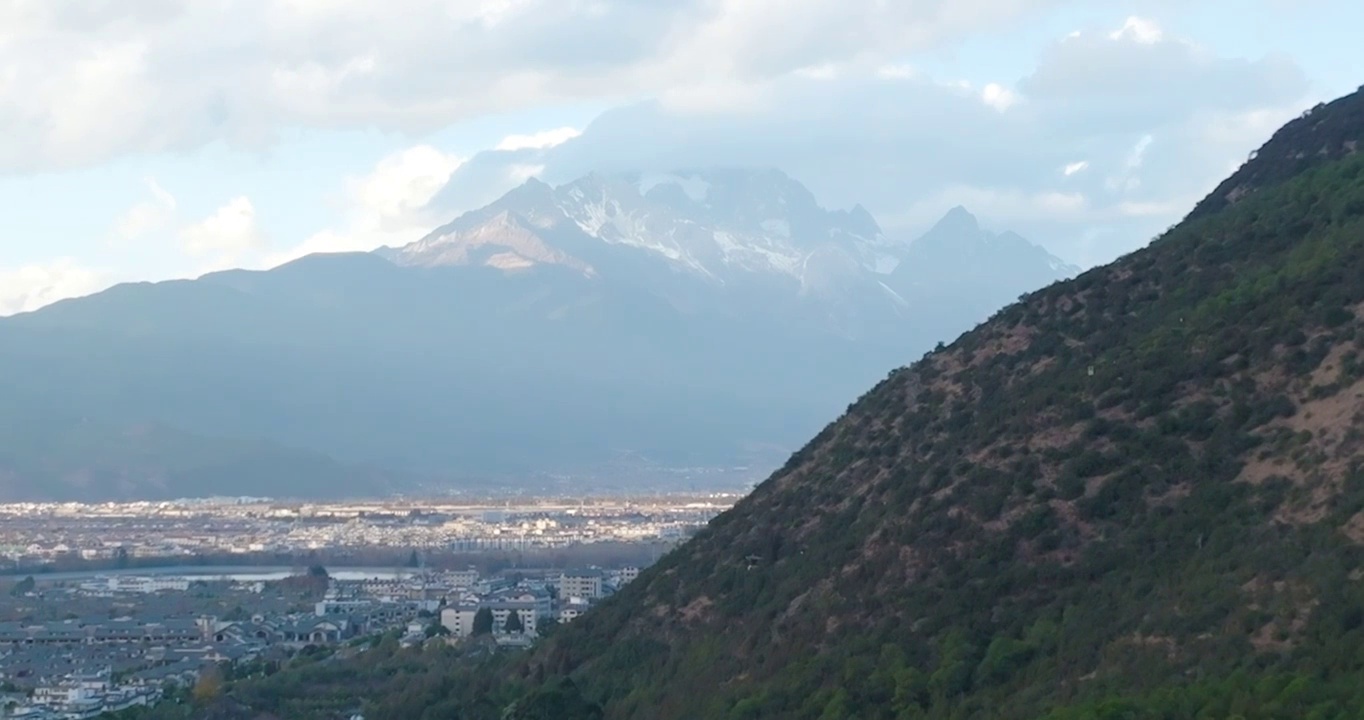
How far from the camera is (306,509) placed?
15925 centimetres

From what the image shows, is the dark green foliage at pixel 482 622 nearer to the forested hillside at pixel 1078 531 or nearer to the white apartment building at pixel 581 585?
the white apartment building at pixel 581 585

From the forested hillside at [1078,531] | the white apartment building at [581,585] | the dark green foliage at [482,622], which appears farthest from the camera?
the white apartment building at [581,585]

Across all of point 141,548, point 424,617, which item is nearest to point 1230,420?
point 424,617

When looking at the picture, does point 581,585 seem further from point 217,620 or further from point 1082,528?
point 1082,528

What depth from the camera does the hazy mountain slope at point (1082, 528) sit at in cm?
2698

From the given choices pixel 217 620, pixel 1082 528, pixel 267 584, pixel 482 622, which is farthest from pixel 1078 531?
pixel 267 584

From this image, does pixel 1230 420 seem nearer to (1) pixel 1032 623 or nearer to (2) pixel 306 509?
(1) pixel 1032 623

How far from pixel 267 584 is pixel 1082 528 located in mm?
65447

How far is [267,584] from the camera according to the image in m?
92.9

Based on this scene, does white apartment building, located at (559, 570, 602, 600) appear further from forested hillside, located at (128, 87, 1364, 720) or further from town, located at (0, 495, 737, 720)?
forested hillside, located at (128, 87, 1364, 720)

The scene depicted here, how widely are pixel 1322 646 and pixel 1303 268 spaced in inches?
494

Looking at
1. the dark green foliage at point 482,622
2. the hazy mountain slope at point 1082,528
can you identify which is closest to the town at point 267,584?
the dark green foliage at point 482,622

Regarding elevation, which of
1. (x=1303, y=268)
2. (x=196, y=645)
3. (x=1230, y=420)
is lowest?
(x=196, y=645)

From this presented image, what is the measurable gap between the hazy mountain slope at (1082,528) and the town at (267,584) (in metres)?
12.6
